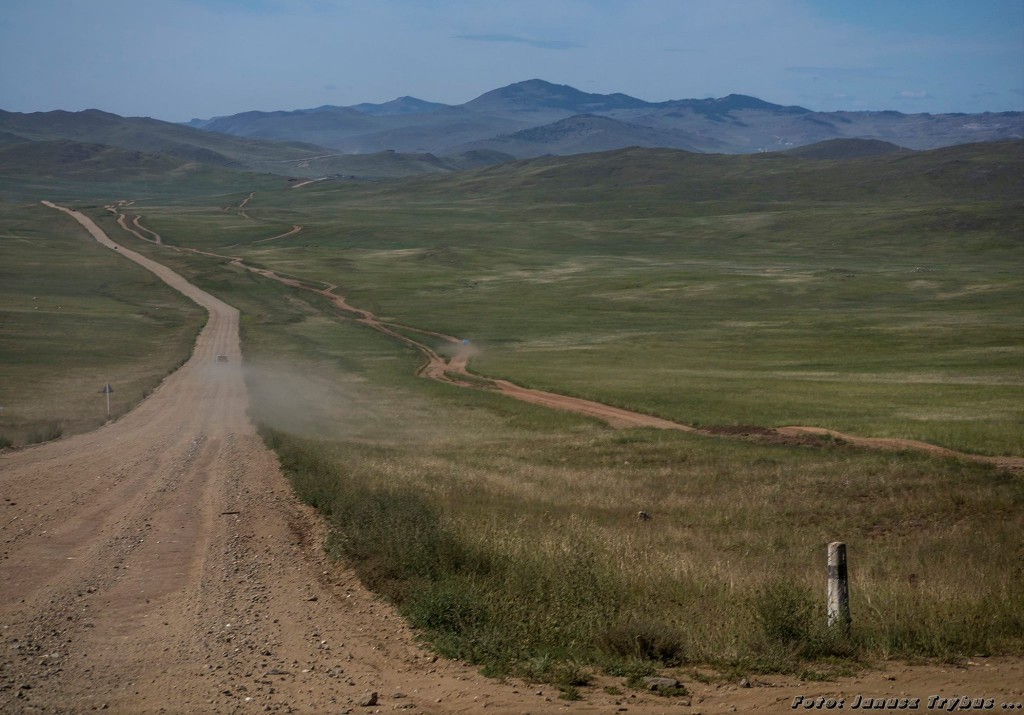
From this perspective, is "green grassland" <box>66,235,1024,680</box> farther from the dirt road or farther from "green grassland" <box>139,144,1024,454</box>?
"green grassland" <box>139,144,1024,454</box>

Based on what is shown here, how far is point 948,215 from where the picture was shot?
15238 cm

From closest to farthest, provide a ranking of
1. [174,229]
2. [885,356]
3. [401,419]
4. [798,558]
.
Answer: [798,558] → [401,419] → [885,356] → [174,229]

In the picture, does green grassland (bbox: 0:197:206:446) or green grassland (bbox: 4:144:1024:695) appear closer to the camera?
green grassland (bbox: 4:144:1024:695)

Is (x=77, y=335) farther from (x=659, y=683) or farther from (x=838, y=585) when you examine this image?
(x=659, y=683)

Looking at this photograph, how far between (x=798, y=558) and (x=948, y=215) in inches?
6022

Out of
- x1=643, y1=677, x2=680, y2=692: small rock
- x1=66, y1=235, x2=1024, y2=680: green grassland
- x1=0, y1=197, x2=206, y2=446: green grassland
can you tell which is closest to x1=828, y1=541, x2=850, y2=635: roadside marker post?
x1=66, y1=235, x2=1024, y2=680: green grassland

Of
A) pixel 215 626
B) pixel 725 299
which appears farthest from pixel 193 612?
pixel 725 299

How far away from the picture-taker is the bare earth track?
8.62 meters

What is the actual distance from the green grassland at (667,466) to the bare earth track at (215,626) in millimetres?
536

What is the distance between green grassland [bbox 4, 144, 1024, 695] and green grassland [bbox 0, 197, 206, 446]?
4.97 meters

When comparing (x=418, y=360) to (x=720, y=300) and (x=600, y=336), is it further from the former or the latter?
(x=720, y=300)

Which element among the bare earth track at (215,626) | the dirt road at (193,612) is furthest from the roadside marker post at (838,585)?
the dirt road at (193,612)

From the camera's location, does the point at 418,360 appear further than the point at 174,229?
No

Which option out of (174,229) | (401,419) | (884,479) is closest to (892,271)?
(401,419)
